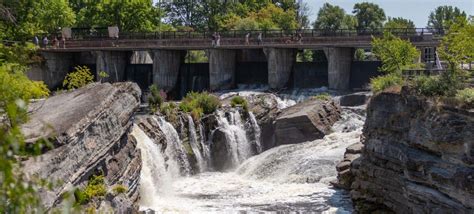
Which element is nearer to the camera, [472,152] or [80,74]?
[472,152]

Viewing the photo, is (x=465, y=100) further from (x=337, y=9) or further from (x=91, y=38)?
(x=337, y=9)

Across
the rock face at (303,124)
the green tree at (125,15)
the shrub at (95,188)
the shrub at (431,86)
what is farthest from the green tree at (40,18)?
the shrub at (431,86)

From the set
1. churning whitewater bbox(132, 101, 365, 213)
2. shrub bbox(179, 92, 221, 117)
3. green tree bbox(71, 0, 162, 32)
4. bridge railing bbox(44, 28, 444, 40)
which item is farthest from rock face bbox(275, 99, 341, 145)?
green tree bbox(71, 0, 162, 32)

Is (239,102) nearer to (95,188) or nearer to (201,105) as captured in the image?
(201,105)

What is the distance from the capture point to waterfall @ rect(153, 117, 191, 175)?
33397mm

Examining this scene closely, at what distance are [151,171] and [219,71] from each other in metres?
Result: 22.4

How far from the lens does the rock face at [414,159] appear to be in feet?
59.2

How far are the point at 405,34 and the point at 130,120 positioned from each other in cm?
2956

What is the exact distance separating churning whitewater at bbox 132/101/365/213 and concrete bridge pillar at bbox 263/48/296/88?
10.3 m

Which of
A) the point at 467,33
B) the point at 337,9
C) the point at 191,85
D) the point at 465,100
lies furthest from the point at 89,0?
the point at 465,100

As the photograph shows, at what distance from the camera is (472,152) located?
695 inches

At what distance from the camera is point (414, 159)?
2022 centimetres

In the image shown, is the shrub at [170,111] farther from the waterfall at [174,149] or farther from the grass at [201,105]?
the waterfall at [174,149]

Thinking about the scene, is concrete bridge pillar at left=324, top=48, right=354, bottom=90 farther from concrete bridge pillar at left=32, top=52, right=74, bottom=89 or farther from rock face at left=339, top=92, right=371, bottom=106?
concrete bridge pillar at left=32, top=52, right=74, bottom=89
